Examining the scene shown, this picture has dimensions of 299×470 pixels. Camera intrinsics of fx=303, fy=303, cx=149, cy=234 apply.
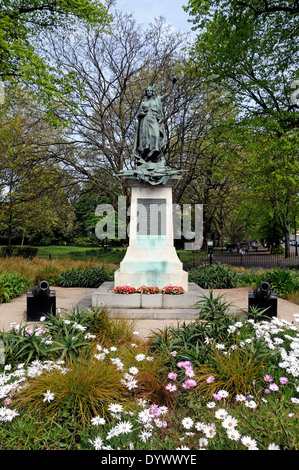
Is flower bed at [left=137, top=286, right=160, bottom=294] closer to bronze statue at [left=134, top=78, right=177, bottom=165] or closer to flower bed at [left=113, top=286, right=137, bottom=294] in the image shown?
flower bed at [left=113, top=286, right=137, bottom=294]

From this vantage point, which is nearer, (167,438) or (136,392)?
(167,438)

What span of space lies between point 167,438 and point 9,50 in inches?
537

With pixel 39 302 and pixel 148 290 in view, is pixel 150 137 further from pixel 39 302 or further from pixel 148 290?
pixel 39 302

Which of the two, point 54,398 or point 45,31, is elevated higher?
point 45,31

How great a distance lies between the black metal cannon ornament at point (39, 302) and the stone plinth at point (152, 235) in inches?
75.2

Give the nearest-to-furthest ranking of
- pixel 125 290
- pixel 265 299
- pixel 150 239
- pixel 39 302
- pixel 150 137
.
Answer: pixel 265 299 < pixel 39 302 < pixel 125 290 < pixel 150 239 < pixel 150 137

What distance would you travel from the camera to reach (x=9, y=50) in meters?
11.5

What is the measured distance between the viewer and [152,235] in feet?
27.7

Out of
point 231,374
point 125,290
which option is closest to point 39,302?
point 125,290

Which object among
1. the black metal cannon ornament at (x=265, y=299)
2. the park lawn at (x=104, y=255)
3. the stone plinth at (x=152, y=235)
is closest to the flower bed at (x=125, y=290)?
the stone plinth at (x=152, y=235)

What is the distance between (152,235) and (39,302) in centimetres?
338

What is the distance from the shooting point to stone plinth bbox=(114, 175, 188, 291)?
8.08 m
